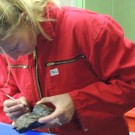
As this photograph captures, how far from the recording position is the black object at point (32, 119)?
0.88 metres

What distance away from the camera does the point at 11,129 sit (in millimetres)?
922

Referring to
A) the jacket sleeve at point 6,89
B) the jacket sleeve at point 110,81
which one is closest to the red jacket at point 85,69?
the jacket sleeve at point 110,81

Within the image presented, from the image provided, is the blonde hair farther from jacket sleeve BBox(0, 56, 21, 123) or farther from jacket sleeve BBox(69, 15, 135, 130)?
jacket sleeve BBox(0, 56, 21, 123)

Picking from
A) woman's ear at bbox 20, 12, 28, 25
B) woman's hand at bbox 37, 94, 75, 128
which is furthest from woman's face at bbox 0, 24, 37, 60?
woman's hand at bbox 37, 94, 75, 128

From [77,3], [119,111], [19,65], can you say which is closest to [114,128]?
[119,111]

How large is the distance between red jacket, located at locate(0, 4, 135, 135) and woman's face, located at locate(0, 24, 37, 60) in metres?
0.06

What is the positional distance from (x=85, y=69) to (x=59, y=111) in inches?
6.6

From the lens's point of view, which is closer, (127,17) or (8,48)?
(8,48)

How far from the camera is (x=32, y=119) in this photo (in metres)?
0.89

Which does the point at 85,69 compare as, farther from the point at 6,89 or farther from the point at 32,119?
the point at 6,89

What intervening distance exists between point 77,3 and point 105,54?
102cm

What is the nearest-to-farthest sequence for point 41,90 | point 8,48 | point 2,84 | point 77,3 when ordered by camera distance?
point 8,48 < point 41,90 < point 2,84 < point 77,3

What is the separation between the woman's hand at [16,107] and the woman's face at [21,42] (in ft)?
0.55

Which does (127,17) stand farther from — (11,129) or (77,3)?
(11,129)
